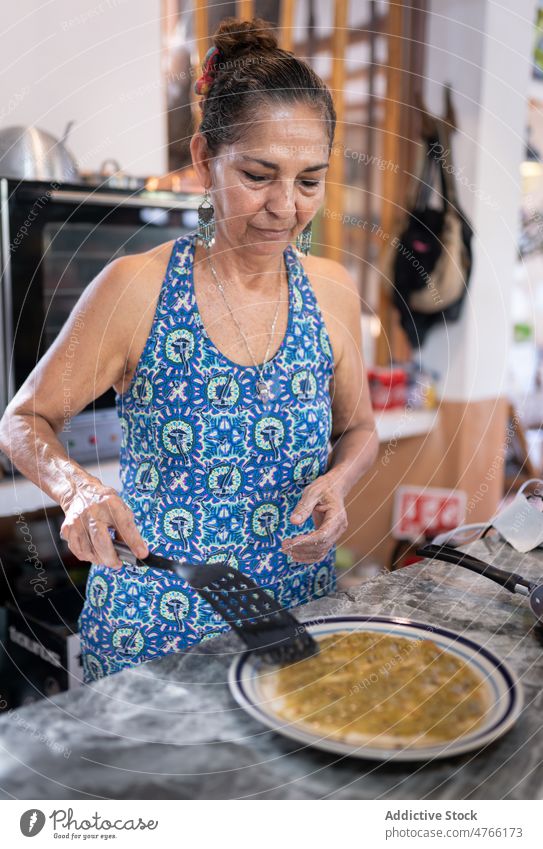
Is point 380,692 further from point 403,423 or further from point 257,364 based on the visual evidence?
point 403,423

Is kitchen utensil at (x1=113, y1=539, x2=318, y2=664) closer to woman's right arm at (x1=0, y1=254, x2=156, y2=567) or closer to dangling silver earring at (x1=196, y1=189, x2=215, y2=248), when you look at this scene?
woman's right arm at (x1=0, y1=254, x2=156, y2=567)

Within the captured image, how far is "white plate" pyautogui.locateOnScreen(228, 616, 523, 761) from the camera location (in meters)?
0.41

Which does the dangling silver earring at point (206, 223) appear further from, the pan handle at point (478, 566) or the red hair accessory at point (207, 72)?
the pan handle at point (478, 566)

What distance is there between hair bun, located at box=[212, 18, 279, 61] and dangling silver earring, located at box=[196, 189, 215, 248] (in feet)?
0.40

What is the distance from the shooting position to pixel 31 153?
3.20ft

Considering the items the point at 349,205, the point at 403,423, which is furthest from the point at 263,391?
the point at 349,205

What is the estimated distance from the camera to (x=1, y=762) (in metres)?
0.39

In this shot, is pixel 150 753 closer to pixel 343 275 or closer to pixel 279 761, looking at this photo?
pixel 279 761

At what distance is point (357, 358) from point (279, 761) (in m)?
0.52

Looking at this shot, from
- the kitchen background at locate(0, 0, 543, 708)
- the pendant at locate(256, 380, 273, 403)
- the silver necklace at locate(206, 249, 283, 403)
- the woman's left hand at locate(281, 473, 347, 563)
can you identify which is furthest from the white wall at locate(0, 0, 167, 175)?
the woman's left hand at locate(281, 473, 347, 563)

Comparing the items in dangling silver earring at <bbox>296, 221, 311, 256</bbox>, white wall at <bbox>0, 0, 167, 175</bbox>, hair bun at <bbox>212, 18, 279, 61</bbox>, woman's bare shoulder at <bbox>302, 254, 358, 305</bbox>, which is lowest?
woman's bare shoulder at <bbox>302, 254, 358, 305</bbox>

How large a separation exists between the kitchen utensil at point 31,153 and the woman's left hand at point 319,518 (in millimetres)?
564

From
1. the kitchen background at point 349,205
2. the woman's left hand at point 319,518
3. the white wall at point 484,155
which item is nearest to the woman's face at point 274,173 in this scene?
the kitchen background at point 349,205

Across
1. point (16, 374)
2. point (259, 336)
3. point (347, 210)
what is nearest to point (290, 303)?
point (259, 336)
